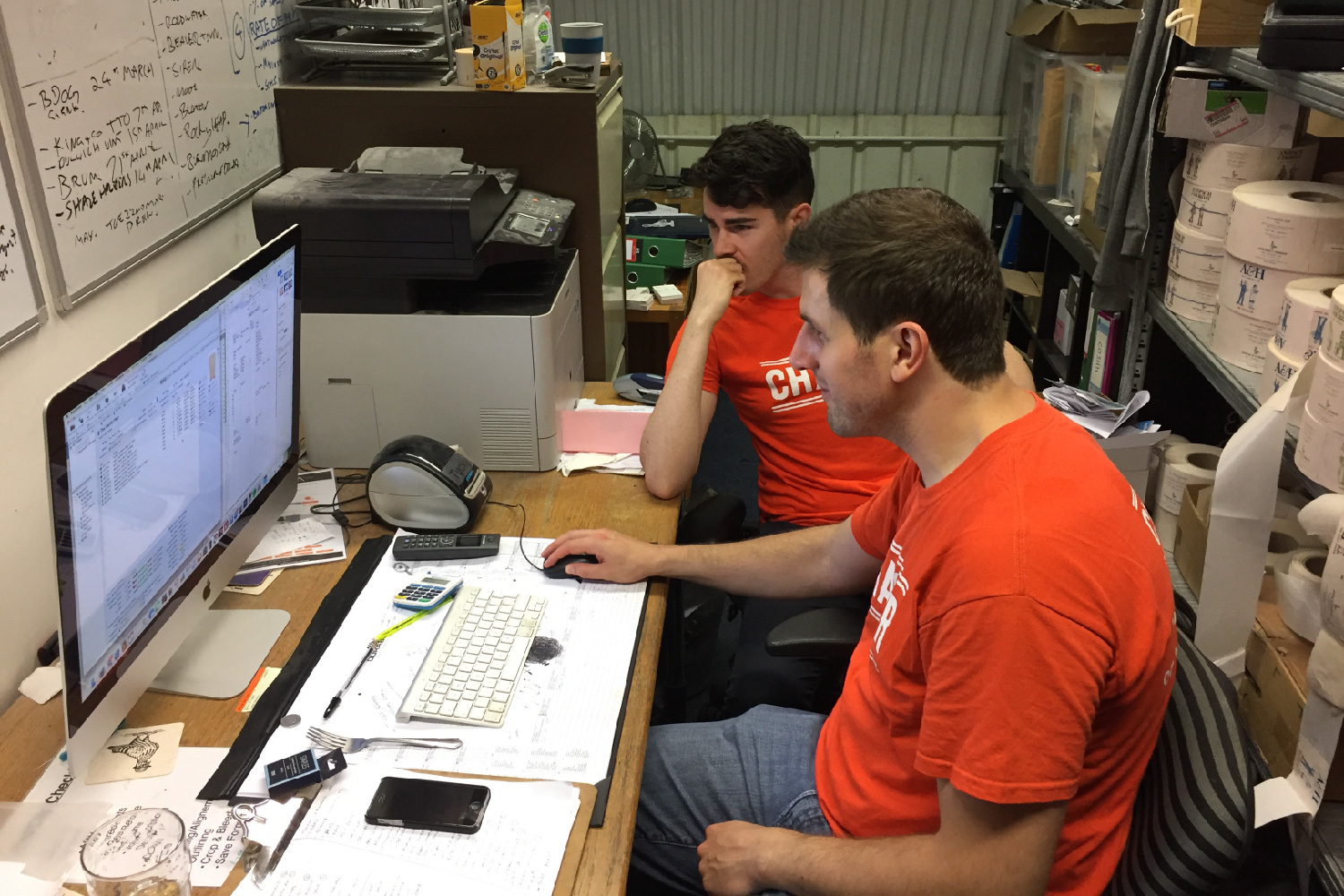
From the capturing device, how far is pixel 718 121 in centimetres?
381

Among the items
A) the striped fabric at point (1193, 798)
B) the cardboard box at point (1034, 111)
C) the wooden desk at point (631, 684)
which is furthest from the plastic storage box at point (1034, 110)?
the striped fabric at point (1193, 798)

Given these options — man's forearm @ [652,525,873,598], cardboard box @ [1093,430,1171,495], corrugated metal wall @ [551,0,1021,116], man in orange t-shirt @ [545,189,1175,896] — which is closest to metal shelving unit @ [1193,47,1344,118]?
man in orange t-shirt @ [545,189,1175,896]

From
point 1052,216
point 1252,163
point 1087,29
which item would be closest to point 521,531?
point 1252,163

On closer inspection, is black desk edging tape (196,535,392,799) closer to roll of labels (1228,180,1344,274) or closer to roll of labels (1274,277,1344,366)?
roll of labels (1274,277,1344,366)

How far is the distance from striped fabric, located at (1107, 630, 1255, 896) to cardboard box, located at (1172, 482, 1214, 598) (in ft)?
2.50

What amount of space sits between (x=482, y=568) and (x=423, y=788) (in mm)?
459

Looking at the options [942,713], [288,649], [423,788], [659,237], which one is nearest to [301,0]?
[659,237]

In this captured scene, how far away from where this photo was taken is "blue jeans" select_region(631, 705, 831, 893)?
1.33 meters

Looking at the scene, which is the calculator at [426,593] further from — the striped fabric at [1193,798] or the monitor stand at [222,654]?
the striped fabric at [1193,798]

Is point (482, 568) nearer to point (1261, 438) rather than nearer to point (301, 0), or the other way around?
point (1261, 438)

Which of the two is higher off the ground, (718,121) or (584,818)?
(718,121)

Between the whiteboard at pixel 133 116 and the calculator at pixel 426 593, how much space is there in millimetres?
624

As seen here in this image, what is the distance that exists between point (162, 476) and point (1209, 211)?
1778 millimetres

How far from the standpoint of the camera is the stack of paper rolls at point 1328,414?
1.27 meters
